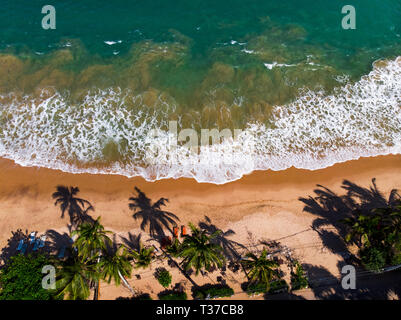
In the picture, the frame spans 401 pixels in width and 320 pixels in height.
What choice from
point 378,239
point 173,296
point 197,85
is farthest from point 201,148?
point 378,239

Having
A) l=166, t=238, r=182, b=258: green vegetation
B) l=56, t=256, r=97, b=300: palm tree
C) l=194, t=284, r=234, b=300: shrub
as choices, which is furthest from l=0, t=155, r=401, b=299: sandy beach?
l=56, t=256, r=97, b=300: palm tree

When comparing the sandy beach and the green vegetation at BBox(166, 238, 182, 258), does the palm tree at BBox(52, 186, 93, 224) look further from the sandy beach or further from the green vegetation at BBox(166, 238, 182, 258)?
the green vegetation at BBox(166, 238, 182, 258)

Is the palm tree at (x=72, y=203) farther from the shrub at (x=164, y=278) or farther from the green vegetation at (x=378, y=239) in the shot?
the green vegetation at (x=378, y=239)

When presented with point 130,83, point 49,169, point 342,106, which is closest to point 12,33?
point 130,83

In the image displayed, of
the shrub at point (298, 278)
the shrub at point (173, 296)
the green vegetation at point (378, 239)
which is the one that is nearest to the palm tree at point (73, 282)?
the shrub at point (173, 296)
